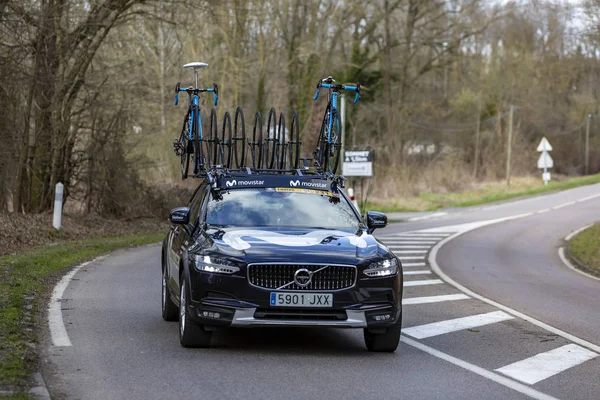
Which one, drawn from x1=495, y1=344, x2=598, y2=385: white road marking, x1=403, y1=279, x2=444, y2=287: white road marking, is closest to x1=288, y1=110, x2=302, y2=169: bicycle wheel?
x1=495, y1=344, x2=598, y2=385: white road marking

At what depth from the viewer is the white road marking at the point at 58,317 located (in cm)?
906

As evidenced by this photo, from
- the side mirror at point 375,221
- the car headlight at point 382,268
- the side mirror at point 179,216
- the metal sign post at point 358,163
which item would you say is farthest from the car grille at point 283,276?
the metal sign post at point 358,163

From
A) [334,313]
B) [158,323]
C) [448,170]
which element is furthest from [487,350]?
[448,170]

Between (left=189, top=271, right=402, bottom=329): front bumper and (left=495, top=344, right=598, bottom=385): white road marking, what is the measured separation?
1.20 meters

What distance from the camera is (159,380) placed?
7328 mm

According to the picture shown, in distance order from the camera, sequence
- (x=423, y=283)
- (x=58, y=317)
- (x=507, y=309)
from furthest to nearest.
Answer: (x=423, y=283), (x=507, y=309), (x=58, y=317)

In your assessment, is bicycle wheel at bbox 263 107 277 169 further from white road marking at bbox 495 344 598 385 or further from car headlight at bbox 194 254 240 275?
white road marking at bbox 495 344 598 385

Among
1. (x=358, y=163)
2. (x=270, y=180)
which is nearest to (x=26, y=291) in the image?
(x=270, y=180)

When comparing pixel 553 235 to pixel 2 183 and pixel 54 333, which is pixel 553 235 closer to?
pixel 2 183

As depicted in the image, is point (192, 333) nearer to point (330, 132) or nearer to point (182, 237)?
point (182, 237)

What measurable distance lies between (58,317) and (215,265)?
2.88 m

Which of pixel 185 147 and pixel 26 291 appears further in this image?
pixel 185 147

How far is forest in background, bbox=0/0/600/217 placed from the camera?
2509 centimetres

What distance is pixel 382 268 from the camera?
8633 millimetres
